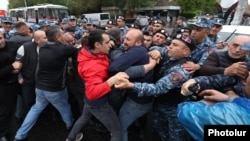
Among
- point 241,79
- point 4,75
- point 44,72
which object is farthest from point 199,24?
point 4,75

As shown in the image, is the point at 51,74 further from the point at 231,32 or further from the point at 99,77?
the point at 231,32

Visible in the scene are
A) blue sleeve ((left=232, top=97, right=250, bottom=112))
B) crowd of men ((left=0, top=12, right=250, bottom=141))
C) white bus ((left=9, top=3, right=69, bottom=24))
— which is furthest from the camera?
white bus ((left=9, top=3, right=69, bottom=24))

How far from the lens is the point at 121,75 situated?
239 centimetres

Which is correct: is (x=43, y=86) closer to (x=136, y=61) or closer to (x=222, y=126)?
(x=136, y=61)

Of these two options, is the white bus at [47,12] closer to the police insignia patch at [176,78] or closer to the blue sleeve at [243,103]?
the police insignia patch at [176,78]

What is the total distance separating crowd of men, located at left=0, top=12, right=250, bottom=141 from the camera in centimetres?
246

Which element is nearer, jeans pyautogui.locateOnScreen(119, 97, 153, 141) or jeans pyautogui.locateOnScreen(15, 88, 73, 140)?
jeans pyautogui.locateOnScreen(119, 97, 153, 141)

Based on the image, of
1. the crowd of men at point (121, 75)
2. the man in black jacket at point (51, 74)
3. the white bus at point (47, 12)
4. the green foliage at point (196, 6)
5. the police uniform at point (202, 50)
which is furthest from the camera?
the green foliage at point (196, 6)

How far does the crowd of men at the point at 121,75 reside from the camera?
2.46 m

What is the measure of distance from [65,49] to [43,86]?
0.60m

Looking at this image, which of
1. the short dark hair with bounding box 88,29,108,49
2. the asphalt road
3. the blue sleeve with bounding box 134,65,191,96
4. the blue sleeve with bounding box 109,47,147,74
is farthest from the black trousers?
the blue sleeve with bounding box 134,65,191,96

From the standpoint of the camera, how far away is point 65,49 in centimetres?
327

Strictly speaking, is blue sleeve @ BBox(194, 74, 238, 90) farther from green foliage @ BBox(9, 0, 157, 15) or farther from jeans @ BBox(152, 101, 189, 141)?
green foliage @ BBox(9, 0, 157, 15)

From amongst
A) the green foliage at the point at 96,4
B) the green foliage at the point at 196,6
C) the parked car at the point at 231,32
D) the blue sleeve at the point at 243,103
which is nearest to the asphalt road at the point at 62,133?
the blue sleeve at the point at 243,103
